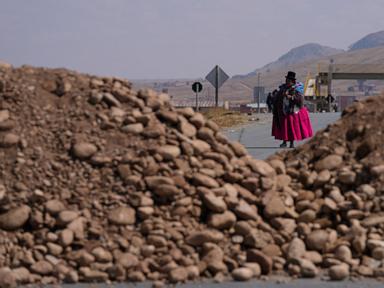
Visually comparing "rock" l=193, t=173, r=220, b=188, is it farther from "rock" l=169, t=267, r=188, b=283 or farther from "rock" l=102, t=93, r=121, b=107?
"rock" l=102, t=93, r=121, b=107

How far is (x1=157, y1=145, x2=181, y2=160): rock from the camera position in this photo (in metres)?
6.43

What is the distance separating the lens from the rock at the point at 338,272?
566 cm

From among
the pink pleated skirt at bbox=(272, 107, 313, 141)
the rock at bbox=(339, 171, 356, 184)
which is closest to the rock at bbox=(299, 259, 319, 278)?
the rock at bbox=(339, 171, 356, 184)

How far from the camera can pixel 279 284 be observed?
5582 mm

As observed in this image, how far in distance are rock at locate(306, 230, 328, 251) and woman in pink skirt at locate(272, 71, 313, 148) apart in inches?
333

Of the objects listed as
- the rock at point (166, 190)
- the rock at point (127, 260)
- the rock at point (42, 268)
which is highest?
the rock at point (166, 190)

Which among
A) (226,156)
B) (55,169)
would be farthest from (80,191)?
(226,156)

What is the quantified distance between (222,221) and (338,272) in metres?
0.95

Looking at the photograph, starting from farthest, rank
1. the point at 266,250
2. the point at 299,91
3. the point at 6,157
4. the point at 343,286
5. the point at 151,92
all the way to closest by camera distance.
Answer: the point at 299,91 → the point at 151,92 → the point at 6,157 → the point at 266,250 → the point at 343,286

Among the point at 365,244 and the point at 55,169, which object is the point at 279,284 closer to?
the point at 365,244

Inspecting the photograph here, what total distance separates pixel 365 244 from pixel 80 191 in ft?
7.11

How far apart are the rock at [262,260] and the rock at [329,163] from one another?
1.36 metres

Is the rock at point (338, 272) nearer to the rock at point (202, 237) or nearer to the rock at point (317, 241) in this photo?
the rock at point (317, 241)

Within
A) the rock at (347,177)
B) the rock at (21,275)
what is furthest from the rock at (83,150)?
the rock at (347,177)
